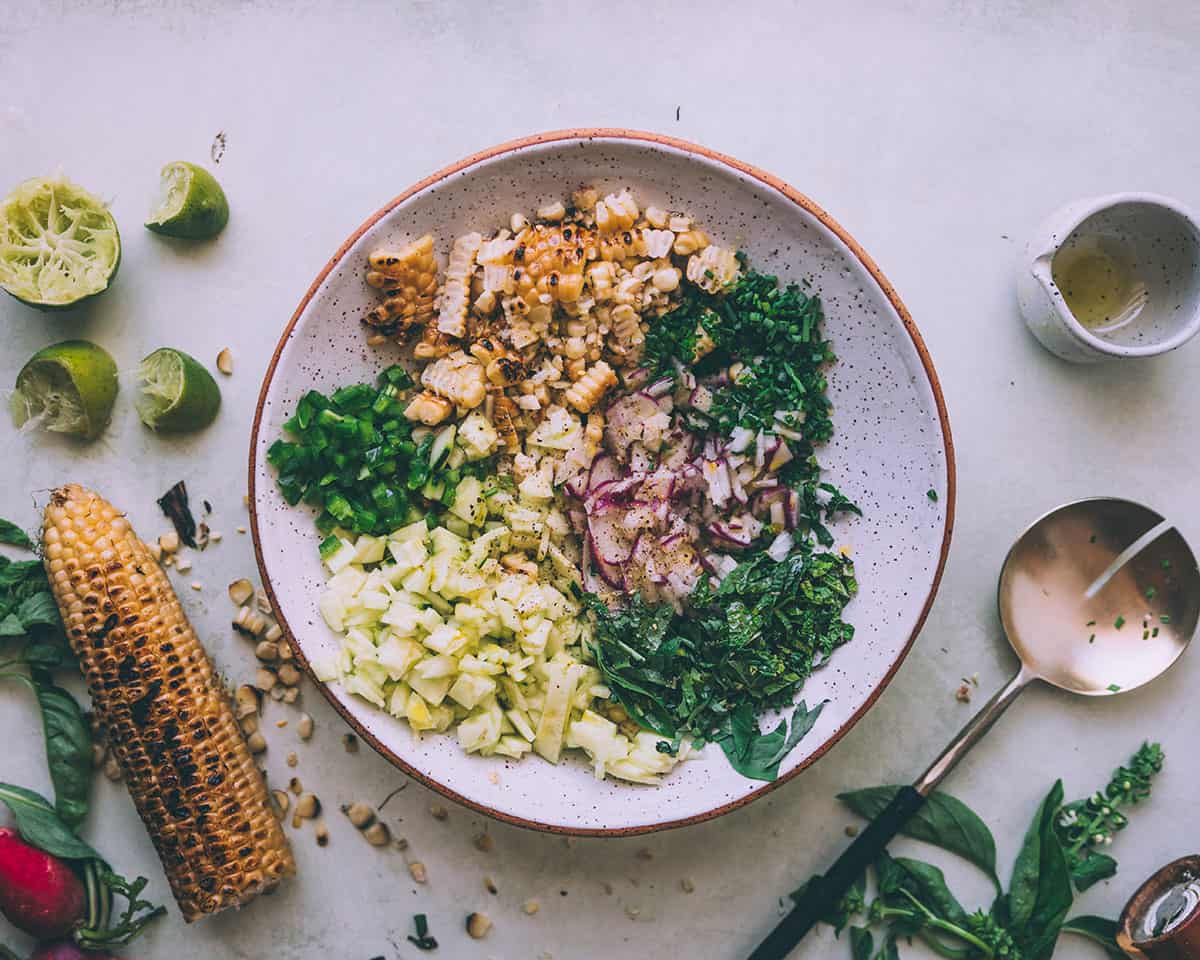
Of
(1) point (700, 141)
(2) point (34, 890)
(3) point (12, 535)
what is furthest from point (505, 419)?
(2) point (34, 890)

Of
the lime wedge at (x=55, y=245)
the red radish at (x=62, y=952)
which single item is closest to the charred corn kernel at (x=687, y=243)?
the lime wedge at (x=55, y=245)

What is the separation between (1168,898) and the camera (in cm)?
275

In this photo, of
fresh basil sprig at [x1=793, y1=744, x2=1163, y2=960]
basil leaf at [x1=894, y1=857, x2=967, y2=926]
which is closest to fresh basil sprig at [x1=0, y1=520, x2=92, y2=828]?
fresh basil sprig at [x1=793, y1=744, x2=1163, y2=960]

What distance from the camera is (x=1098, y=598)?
280 cm

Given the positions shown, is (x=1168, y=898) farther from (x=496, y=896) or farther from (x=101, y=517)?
(x=101, y=517)

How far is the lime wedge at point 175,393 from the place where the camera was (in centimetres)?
268

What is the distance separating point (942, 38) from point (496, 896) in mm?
2870

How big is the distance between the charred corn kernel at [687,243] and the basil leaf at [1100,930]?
2.22 meters

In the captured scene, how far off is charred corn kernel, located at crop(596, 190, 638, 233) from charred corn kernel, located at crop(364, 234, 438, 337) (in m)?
0.45

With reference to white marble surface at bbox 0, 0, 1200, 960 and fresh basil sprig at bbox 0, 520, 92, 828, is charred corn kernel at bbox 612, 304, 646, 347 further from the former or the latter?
fresh basil sprig at bbox 0, 520, 92, 828

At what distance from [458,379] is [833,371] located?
1.02 metres

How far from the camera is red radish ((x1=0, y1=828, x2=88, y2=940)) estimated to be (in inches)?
103

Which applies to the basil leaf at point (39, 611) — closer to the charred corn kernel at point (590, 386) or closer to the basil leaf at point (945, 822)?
the charred corn kernel at point (590, 386)

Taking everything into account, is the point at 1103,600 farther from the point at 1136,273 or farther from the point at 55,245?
the point at 55,245
